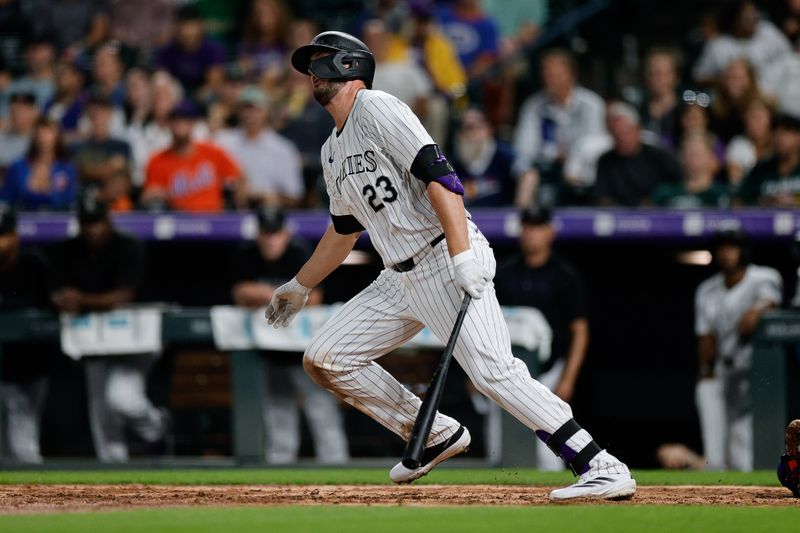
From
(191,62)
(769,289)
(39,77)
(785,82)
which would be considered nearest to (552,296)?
(769,289)

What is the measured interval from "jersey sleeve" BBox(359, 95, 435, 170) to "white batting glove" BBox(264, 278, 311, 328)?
0.84 meters

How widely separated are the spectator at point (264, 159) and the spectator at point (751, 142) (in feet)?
9.42

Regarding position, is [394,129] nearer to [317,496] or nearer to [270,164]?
[317,496]

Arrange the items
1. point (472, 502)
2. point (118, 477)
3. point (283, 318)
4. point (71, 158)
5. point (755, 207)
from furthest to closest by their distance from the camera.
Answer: point (71, 158), point (755, 207), point (118, 477), point (283, 318), point (472, 502)

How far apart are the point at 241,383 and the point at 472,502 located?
2.82 meters

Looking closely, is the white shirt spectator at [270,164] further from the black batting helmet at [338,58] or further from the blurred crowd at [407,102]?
the black batting helmet at [338,58]

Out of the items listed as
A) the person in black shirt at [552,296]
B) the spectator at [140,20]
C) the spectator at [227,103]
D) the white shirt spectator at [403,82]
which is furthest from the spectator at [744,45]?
the spectator at [140,20]

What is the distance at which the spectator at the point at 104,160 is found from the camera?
28.6 ft

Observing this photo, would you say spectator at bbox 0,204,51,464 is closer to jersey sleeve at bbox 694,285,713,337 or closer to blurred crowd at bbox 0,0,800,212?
blurred crowd at bbox 0,0,800,212

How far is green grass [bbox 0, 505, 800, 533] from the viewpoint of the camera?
12.8 ft

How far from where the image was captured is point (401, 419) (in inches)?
198

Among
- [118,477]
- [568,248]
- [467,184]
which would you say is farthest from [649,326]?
[118,477]

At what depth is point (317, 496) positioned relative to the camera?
510 cm

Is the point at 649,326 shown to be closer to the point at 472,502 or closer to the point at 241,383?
the point at 241,383
